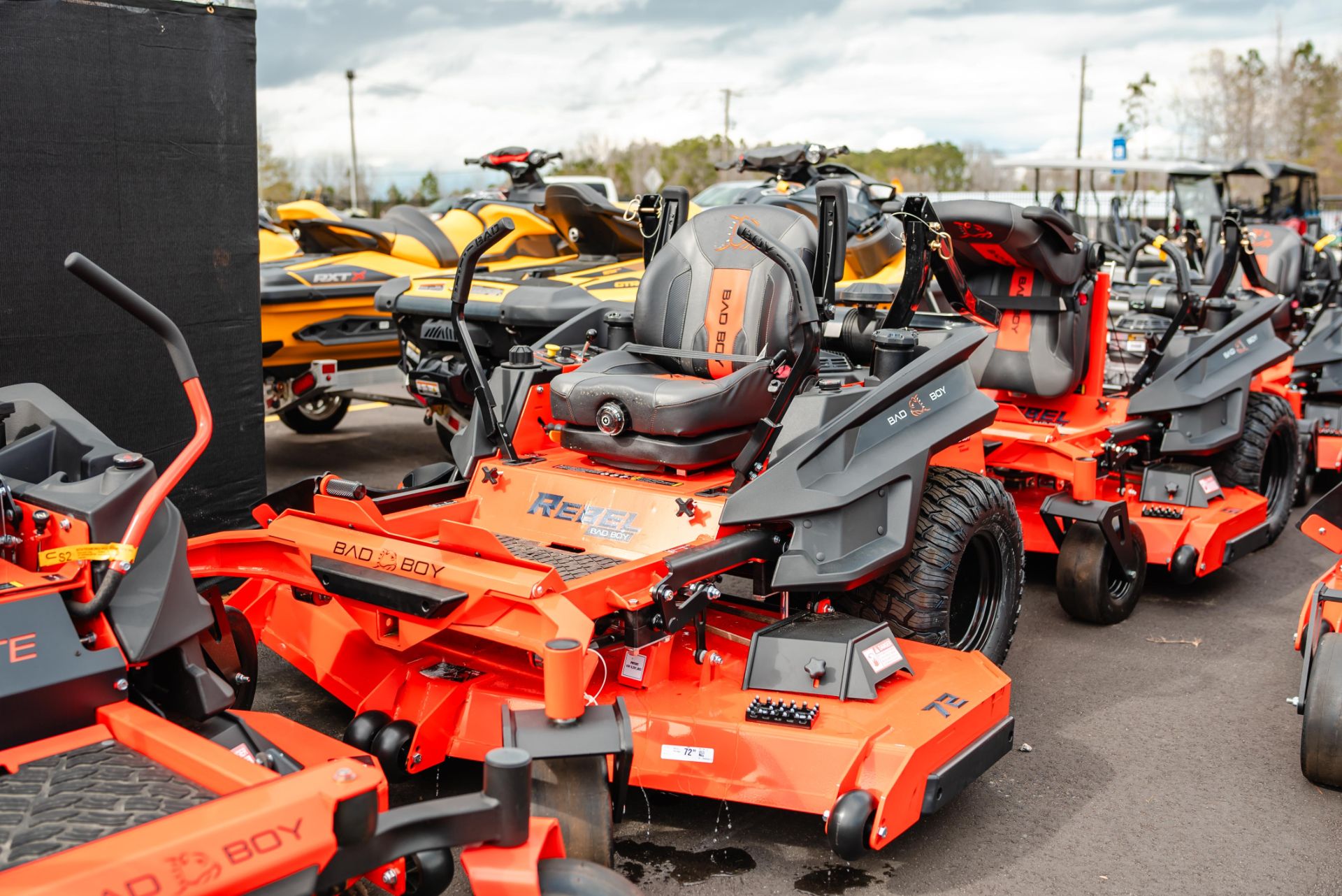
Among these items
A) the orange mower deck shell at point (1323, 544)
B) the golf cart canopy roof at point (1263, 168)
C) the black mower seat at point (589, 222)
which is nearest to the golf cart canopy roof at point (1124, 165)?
the golf cart canopy roof at point (1263, 168)

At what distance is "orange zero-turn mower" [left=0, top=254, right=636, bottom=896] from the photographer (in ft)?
6.89

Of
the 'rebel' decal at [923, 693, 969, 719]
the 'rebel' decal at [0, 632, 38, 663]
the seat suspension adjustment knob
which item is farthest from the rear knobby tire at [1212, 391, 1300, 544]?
the 'rebel' decal at [0, 632, 38, 663]

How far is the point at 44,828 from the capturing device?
222cm

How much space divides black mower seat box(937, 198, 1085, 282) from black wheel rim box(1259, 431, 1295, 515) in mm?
1691

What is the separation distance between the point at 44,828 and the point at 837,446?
254 centimetres

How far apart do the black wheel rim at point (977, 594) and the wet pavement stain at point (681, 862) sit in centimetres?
148

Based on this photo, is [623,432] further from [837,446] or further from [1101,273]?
[1101,273]

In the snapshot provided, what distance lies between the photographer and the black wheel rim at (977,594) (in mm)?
4645

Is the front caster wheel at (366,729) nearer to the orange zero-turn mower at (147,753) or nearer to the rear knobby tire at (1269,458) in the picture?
the orange zero-turn mower at (147,753)

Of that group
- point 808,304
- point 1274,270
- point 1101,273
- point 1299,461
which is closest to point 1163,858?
point 808,304

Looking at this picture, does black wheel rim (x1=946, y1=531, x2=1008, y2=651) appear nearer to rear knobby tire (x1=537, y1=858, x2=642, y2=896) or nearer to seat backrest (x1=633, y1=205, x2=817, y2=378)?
seat backrest (x1=633, y1=205, x2=817, y2=378)

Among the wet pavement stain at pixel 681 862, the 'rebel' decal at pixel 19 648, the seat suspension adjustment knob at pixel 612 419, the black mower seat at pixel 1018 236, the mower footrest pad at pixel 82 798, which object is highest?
the black mower seat at pixel 1018 236

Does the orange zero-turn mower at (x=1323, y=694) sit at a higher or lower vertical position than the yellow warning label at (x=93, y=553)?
lower

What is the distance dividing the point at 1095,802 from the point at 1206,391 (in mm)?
2995
